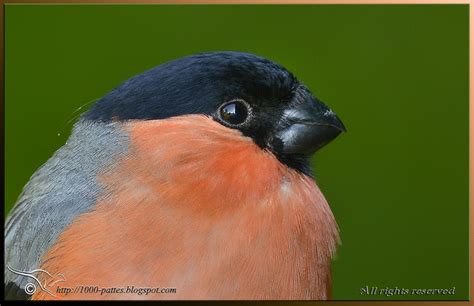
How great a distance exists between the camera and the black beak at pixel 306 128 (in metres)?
3.42

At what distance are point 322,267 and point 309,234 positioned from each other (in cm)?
18

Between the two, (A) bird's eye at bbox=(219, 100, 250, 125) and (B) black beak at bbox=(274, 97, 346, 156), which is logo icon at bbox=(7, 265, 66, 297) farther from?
(B) black beak at bbox=(274, 97, 346, 156)

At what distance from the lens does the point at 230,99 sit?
331cm

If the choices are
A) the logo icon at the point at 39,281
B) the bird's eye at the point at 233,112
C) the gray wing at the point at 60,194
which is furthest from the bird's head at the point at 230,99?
the logo icon at the point at 39,281

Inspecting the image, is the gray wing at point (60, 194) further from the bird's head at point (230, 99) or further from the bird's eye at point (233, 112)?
the bird's eye at point (233, 112)

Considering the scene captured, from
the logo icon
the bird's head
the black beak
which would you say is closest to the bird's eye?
the bird's head

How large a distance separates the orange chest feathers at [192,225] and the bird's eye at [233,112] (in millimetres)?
53

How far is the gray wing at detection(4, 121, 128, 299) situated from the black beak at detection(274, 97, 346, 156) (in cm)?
75

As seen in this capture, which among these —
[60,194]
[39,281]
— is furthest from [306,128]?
[39,281]

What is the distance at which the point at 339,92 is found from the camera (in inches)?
174

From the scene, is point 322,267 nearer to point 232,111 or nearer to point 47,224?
point 232,111

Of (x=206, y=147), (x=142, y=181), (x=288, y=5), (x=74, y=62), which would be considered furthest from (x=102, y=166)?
(x=288, y=5)

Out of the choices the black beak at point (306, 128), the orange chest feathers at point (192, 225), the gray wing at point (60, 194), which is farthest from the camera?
the black beak at point (306, 128)

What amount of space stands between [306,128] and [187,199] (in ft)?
2.29
